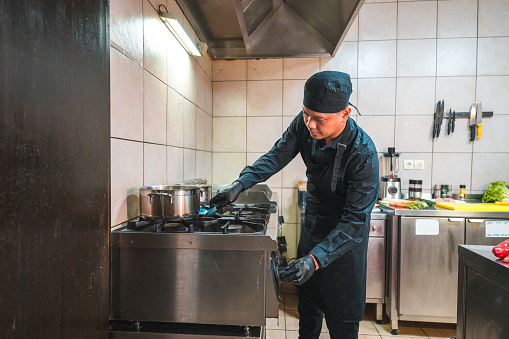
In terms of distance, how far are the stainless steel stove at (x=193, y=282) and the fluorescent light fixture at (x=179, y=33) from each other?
107 centimetres

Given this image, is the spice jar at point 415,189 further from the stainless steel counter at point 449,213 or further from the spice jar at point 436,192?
the stainless steel counter at point 449,213

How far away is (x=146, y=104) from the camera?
136 cm

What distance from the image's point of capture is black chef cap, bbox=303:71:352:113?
47.4 inches

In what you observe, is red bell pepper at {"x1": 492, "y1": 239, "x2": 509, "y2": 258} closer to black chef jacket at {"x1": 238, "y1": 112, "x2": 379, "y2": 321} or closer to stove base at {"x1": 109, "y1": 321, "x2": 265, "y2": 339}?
black chef jacket at {"x1": 238, "y1": 112, "x2": 379, "y2": 321}

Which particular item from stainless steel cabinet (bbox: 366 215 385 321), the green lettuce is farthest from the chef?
the green lettuce

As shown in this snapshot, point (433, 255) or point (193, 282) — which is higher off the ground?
point (193, 282)

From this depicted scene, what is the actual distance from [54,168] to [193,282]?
52cm

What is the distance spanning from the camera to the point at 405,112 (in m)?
2.75

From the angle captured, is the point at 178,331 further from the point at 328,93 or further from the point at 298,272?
the point at 328,93

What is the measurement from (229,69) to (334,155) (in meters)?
1.88

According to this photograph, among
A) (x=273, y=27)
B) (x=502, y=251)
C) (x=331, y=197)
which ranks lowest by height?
(x=502, y=251)

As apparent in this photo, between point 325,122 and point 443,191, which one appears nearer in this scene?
point 325,122

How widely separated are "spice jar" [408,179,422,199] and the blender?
0.11 metres

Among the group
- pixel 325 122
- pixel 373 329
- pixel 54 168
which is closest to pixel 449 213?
pixel 373 329
